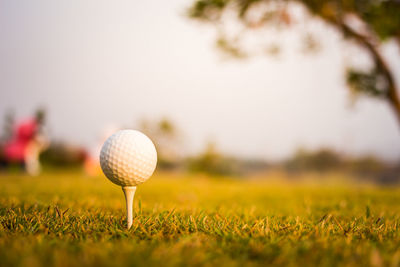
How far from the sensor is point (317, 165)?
18141mm

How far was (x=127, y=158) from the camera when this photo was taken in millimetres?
1845

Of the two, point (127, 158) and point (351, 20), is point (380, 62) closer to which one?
point (351, 20)

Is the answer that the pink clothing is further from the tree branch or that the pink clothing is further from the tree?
the tree branch

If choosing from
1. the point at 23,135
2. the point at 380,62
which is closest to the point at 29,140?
the point at 23,135

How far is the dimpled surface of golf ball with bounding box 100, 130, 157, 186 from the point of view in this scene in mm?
1840

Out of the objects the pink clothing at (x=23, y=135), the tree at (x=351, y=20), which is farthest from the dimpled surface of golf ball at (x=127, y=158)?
the pink clothing at (x=23, y=135)

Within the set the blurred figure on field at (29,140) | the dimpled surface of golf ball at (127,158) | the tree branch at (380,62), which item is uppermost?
the tree branch at (380,62)

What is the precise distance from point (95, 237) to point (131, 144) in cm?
68

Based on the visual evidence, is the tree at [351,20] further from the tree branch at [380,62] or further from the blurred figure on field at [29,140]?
the blurred figure on field at [29,140]

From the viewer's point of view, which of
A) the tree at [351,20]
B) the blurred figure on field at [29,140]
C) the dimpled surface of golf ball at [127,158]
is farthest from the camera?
the blurred figure on field at [29,140]

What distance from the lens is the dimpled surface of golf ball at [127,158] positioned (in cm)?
184

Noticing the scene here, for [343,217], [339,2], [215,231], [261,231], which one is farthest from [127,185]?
[339,2]

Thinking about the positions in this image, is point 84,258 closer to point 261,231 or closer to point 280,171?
point 261,231

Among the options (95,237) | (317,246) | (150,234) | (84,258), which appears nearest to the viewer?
(84,258)
